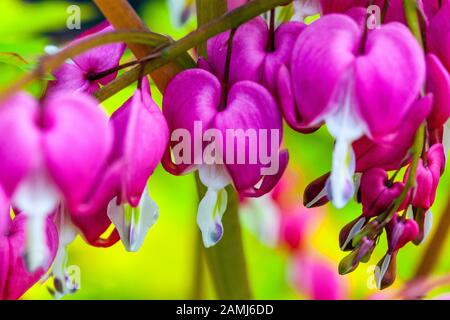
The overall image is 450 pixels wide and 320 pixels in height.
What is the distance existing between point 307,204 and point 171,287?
2.23 feet

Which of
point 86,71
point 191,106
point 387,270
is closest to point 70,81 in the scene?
point 86,71

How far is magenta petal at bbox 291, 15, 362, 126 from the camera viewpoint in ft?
2.23

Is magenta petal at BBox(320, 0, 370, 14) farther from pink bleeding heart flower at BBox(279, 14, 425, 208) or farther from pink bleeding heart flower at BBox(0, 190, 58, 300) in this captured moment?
pink bleeding heart flower at BBox(0, 190, 58, 300)

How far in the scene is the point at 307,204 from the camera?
77cm

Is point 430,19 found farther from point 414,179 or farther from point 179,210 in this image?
point 179,210

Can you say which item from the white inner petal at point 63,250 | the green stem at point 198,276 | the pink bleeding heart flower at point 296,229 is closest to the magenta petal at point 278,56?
the white inner petal at point 63,250

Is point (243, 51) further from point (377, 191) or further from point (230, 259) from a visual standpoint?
point (230, 259)

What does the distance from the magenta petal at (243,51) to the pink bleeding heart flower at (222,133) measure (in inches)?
0.8

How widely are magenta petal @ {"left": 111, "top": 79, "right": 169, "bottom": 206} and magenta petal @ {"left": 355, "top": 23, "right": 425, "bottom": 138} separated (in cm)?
16

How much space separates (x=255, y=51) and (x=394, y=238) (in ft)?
0.66

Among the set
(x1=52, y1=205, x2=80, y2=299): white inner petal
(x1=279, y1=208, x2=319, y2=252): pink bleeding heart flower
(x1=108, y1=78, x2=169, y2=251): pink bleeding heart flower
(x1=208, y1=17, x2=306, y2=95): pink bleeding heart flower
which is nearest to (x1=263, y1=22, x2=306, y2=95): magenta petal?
(x1=208, y1=17, x2=306, y2=95): pink bleeding heart flower

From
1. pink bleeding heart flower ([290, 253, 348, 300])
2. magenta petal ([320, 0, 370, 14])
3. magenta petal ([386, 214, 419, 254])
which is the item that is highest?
magenta petal ([320, 0, 370, 14])
